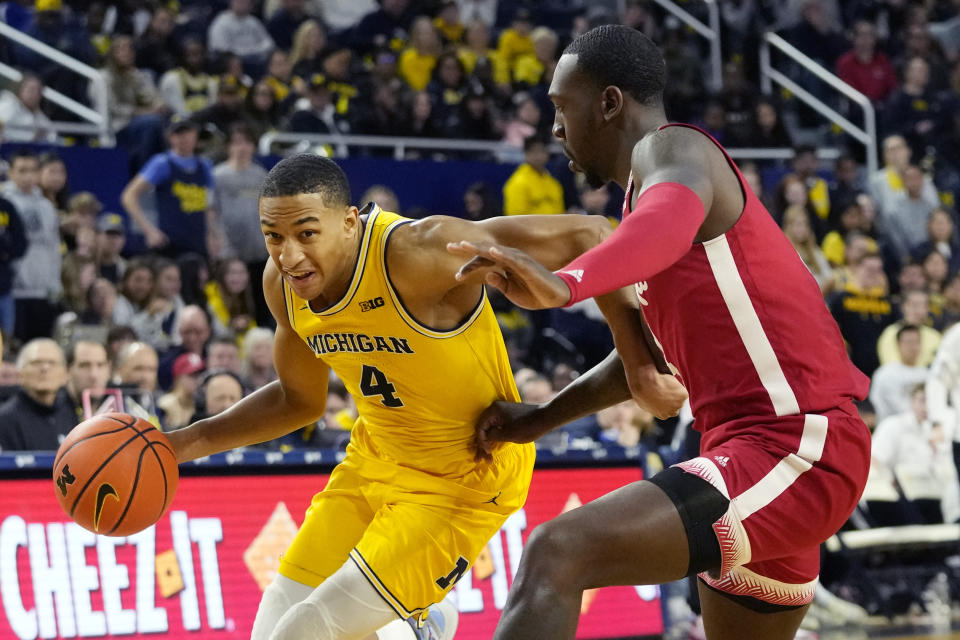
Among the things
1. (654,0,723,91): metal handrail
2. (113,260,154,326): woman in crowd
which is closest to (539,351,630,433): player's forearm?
(113,260,154,326): woman in crowd

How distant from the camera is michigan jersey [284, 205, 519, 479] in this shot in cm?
413

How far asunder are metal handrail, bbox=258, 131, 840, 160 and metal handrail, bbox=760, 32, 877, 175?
46.0 inches

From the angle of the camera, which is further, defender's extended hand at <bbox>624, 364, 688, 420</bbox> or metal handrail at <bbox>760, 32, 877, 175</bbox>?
metal handrail at <bbox>760, 32, 877, 175</bbox>

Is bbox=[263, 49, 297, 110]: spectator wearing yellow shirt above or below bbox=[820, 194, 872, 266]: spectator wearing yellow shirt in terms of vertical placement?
above

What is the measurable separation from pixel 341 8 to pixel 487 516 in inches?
438

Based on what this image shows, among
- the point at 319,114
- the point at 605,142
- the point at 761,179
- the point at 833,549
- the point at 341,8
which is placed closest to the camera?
the point at 605,142

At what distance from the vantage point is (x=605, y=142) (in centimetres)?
350

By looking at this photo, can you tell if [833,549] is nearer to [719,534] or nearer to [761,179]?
[761,179]

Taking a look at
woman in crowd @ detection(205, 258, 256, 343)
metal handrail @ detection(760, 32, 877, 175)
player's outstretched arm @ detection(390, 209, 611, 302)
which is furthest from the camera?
metal handrail @ detection(760, 32, 877, 175)

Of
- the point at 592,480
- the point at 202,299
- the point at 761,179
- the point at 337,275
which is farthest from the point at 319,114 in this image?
the point at 337,275

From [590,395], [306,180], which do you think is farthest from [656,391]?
[306,180]

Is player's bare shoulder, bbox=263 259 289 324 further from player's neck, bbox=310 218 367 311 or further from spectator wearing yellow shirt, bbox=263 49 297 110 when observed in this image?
spectator wearing yellow shirt, bbox=263 49 297 110

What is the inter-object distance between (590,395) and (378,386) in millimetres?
690

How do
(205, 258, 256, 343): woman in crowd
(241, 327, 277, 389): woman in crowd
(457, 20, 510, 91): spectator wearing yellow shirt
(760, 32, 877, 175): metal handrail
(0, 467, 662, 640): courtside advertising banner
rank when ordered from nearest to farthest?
(0, 467, 662, 640): courtside advertising banner < (241, 327, 277, 389): woman in crowd < (205, 258, 256, 343): woman in crowd < (457, 20, 510, 91): spectator wearing yellow shirt < (760, 32, 877, 175): metal handrail
